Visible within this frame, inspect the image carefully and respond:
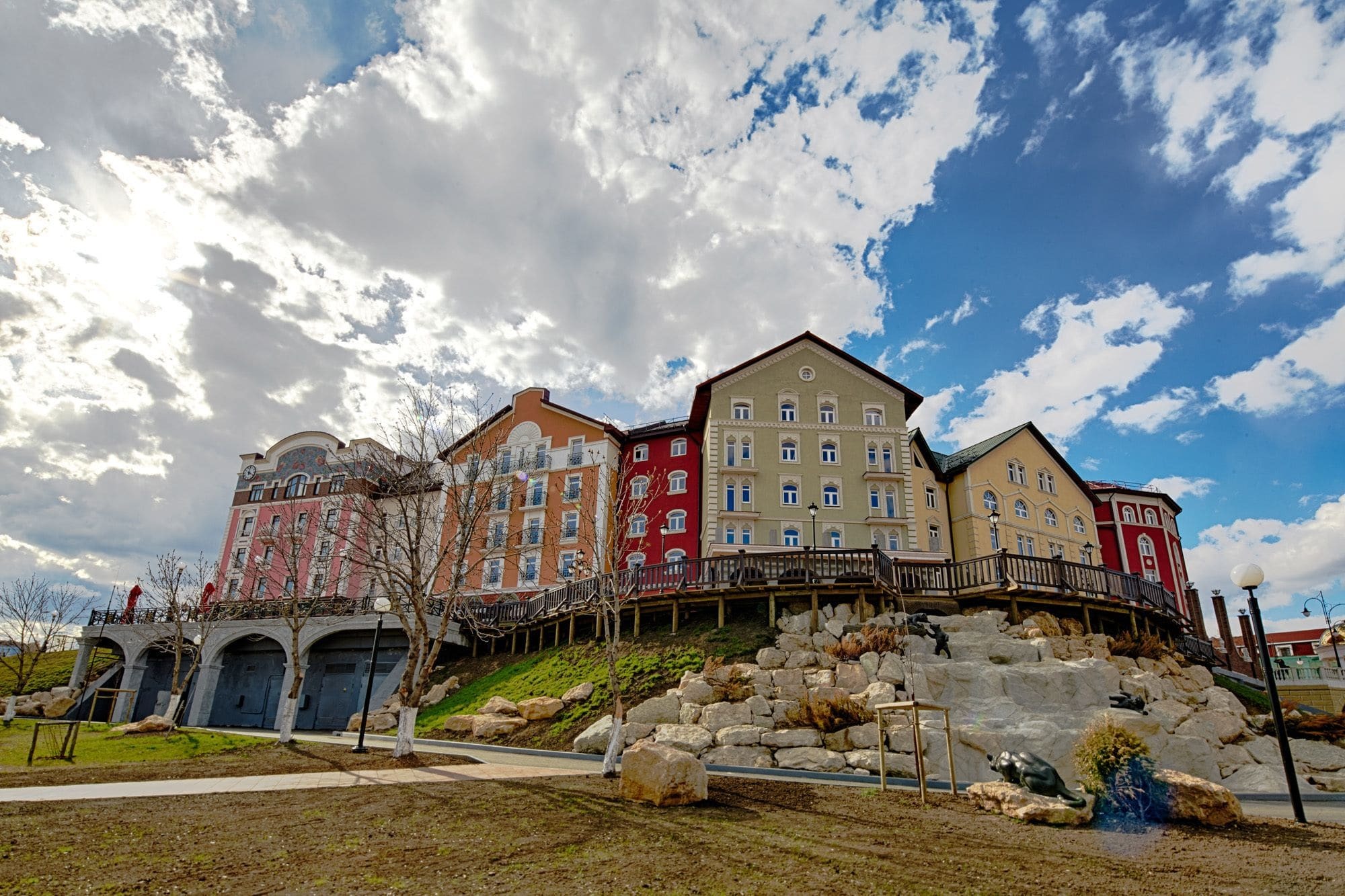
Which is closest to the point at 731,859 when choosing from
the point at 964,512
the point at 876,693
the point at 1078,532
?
the point at 876,693

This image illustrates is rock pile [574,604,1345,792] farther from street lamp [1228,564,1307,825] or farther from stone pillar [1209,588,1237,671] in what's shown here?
stone pillar [1209,588,1237,671]

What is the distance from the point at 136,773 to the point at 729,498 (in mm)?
27243

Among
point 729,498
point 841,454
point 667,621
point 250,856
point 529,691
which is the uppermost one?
point 841,454

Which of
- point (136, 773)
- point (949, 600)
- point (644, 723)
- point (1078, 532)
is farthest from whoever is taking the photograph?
point (1078, 532)

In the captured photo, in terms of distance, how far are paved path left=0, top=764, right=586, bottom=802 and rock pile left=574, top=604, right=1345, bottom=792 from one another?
3905 mm

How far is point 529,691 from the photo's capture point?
2334cm

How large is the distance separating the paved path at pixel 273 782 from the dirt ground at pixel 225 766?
0.57 metres

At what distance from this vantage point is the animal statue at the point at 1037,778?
10422mm

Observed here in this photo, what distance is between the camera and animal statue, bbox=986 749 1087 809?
1042cm

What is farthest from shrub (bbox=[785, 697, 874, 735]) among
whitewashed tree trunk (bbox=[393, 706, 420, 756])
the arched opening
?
the arched opening

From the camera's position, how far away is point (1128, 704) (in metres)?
17.1

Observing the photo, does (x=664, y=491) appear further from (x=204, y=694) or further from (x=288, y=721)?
(x=204, y=694)

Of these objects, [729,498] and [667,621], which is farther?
[729,498]

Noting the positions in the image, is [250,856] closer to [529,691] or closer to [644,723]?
[644,723]
